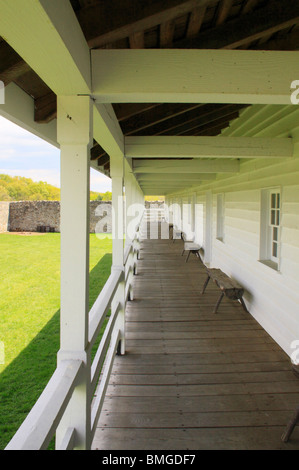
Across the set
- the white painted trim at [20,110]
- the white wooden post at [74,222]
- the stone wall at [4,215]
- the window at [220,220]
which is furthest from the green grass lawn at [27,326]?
the stone wall at [4,215]

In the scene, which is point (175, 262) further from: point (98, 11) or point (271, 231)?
point (98, 11)

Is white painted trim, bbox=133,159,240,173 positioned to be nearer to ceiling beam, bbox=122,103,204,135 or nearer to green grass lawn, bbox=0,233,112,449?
ceiling beam, bbox=122,103,204,135

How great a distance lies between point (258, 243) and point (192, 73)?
364cm

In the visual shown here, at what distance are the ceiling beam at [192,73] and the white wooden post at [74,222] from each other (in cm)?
18

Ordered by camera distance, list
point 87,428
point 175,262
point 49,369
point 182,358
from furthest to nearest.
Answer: point 175,262 < point 49,369 < point 182,358 < point 87,428

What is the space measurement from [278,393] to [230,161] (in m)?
3.64

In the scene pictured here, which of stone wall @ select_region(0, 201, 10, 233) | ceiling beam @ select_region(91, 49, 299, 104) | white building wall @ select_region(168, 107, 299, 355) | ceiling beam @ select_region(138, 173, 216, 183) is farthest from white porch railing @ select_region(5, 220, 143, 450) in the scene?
stone wall @ select_region(0, 201, 10, 233)

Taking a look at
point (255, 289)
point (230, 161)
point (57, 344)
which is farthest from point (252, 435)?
point (230, 161)

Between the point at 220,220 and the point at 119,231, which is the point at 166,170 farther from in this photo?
the point at 220,220

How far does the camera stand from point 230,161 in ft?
17.1

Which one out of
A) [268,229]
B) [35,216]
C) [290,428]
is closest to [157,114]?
[268,229]

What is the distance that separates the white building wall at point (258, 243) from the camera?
3529 millimetres

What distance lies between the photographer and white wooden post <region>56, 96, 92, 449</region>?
155cm

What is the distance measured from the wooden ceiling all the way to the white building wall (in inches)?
67.7
